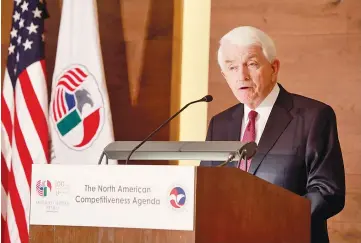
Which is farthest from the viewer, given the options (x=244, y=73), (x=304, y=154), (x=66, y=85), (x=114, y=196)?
(x=66, y=85)

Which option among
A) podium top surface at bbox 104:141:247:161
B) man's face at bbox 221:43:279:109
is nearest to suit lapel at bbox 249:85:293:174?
man's face at bbox 221:43:279:109

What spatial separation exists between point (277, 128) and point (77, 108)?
131 cm

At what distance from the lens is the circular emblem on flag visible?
4477mm

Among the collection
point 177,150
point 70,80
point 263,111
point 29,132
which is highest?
point 70,80

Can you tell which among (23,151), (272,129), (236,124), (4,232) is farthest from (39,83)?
(272,129)

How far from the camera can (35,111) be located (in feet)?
14.9

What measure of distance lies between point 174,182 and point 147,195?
0.36ft

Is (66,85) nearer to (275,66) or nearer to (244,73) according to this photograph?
(244,73)

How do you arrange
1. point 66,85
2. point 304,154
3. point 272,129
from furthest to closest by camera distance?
point 66,85 → point 272,129 → point 304,154

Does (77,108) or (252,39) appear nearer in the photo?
(252,39)

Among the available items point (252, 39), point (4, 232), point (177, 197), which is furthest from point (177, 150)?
point (4, 232)

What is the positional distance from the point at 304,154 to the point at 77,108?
1.49m

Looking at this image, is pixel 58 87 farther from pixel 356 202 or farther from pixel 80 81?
pixel 356 202

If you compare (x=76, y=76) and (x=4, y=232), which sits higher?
(x=76, y=76)
